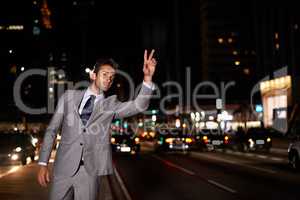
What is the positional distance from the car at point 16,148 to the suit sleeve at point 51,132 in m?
23.7

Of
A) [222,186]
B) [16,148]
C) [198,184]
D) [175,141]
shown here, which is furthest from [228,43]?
[222,186]

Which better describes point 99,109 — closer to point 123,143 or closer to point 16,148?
point 16,148

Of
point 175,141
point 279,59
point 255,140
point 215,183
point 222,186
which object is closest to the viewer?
point 222,186

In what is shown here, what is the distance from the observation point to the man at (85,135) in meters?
5.39

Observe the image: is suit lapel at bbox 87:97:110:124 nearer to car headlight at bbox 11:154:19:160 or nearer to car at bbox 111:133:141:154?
car headlight at bbox 11:154:19:160

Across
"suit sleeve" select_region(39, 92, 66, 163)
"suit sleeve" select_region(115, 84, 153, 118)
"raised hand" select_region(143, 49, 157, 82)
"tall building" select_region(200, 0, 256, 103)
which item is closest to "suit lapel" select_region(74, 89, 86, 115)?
"suit sleeve" select_region(39, 92, 66, 163)

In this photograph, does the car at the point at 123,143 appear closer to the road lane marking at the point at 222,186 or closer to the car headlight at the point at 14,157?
the car headlight at the point at 14,157

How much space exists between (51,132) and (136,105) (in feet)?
2.69

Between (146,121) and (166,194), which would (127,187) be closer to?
(166,194)

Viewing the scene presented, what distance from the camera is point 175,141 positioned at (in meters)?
40.8

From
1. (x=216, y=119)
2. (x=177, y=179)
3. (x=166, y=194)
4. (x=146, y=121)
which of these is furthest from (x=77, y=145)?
(x=146, y=121)

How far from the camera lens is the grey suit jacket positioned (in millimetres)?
5387

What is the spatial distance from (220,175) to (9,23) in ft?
315

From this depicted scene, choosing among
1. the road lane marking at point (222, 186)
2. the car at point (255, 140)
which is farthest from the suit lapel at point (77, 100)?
the car at point (255, 140)
